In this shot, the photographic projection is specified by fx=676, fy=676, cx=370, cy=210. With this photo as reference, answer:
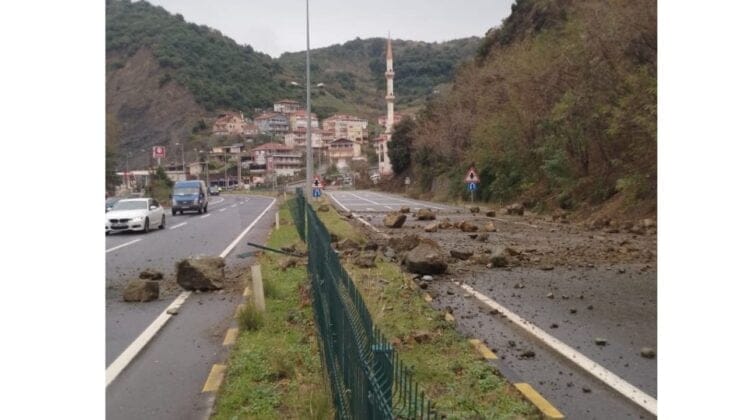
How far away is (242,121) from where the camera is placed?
13.2 m

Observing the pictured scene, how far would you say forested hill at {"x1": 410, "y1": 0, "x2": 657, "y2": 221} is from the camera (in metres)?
16.3

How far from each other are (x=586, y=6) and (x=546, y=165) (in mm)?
6712

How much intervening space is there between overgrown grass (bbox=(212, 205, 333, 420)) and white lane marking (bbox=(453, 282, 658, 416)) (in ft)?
6.43

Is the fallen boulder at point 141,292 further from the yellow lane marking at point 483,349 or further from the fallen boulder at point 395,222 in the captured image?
the fallen boulder at point 395,222

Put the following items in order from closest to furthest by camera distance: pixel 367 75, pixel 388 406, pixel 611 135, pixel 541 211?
pixel 388 406 < pixel 611 135 < pixel 367 75 < pixel 541 211

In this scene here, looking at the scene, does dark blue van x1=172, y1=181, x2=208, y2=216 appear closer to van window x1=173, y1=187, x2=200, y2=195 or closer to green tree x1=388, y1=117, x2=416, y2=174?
van window x1=173, y1=187, x2=200, y2=195

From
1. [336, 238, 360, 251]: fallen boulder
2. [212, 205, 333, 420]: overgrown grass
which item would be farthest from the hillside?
[212, 205, 333, 420]: overgrown grass

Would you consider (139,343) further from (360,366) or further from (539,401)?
(360,366)

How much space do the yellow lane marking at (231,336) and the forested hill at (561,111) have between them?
449 inches

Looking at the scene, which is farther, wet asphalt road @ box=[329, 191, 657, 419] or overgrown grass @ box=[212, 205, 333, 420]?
wet asphalt road @ box=[329, 191, 657, 419]

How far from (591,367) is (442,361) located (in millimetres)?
1105

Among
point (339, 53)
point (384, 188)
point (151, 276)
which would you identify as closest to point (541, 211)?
point (339, 53)

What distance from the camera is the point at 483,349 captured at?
5.61 m
